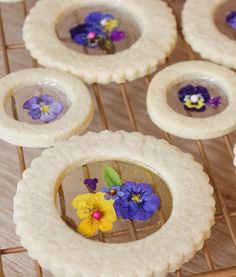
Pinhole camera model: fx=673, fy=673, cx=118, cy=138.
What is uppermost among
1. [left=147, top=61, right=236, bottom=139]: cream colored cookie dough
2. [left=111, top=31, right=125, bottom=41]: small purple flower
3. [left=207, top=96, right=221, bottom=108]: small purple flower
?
[left=111, top=31, right=125, bottom=41]: small purple flower

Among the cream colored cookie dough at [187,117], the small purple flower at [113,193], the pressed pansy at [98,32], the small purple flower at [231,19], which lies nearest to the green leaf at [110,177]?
the small purple flower at [113,193]

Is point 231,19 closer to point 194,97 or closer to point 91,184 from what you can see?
point 194,97

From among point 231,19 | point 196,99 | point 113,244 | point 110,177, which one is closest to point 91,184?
point 110,177

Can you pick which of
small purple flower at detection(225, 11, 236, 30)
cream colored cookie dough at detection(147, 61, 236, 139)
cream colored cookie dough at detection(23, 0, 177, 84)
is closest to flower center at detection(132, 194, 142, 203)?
cream colored cookie dough at detection(147, 61, 236, 139)

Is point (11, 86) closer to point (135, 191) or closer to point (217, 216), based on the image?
point (135, 191)

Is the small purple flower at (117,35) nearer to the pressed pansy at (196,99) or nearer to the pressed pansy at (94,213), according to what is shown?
the pressed pansy at (196,99)

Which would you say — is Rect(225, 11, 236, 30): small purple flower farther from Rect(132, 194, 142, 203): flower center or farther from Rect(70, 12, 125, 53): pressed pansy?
Rect(132, 194, 142, 203): flower center
